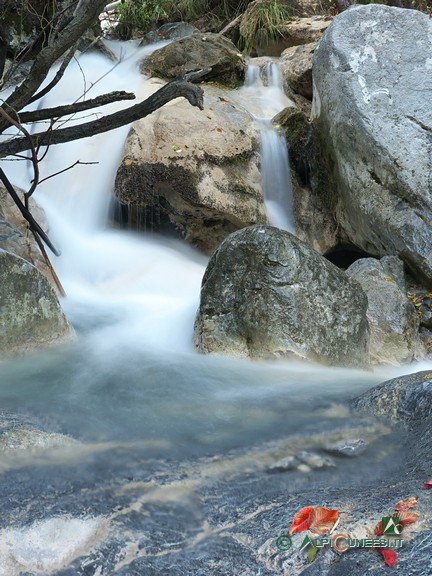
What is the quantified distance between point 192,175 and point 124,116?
9.08 ft

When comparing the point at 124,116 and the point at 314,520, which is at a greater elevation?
the point at 124,116

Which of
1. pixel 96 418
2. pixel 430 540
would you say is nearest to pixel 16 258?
pixel 96 418

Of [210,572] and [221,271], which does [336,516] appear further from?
[221,271]

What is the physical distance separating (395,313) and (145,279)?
285cm

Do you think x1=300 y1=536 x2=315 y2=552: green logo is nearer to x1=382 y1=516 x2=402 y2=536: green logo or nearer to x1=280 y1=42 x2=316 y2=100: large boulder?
x1=382 y1=516 x2=402 y2=536: green logo

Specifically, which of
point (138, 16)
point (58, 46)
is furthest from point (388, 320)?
point (138, 16)

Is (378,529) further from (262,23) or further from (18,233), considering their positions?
(262,23)

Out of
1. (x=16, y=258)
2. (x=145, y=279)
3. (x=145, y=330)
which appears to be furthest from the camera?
(x=145, y=279)

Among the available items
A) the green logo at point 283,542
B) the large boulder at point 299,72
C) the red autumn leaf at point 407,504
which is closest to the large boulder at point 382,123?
the large boulder at point 299,72

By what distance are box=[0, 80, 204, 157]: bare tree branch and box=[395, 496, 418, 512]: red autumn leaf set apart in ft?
12.0

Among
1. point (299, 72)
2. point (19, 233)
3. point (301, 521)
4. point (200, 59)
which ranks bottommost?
point (301, 521)

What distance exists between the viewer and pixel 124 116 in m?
5.04

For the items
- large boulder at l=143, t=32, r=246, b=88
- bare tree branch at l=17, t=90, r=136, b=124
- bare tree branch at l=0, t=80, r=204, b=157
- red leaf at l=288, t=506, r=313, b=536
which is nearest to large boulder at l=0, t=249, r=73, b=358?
bare tree branch at l=0, t=80, r=204, b=157

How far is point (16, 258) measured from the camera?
4.64 m
